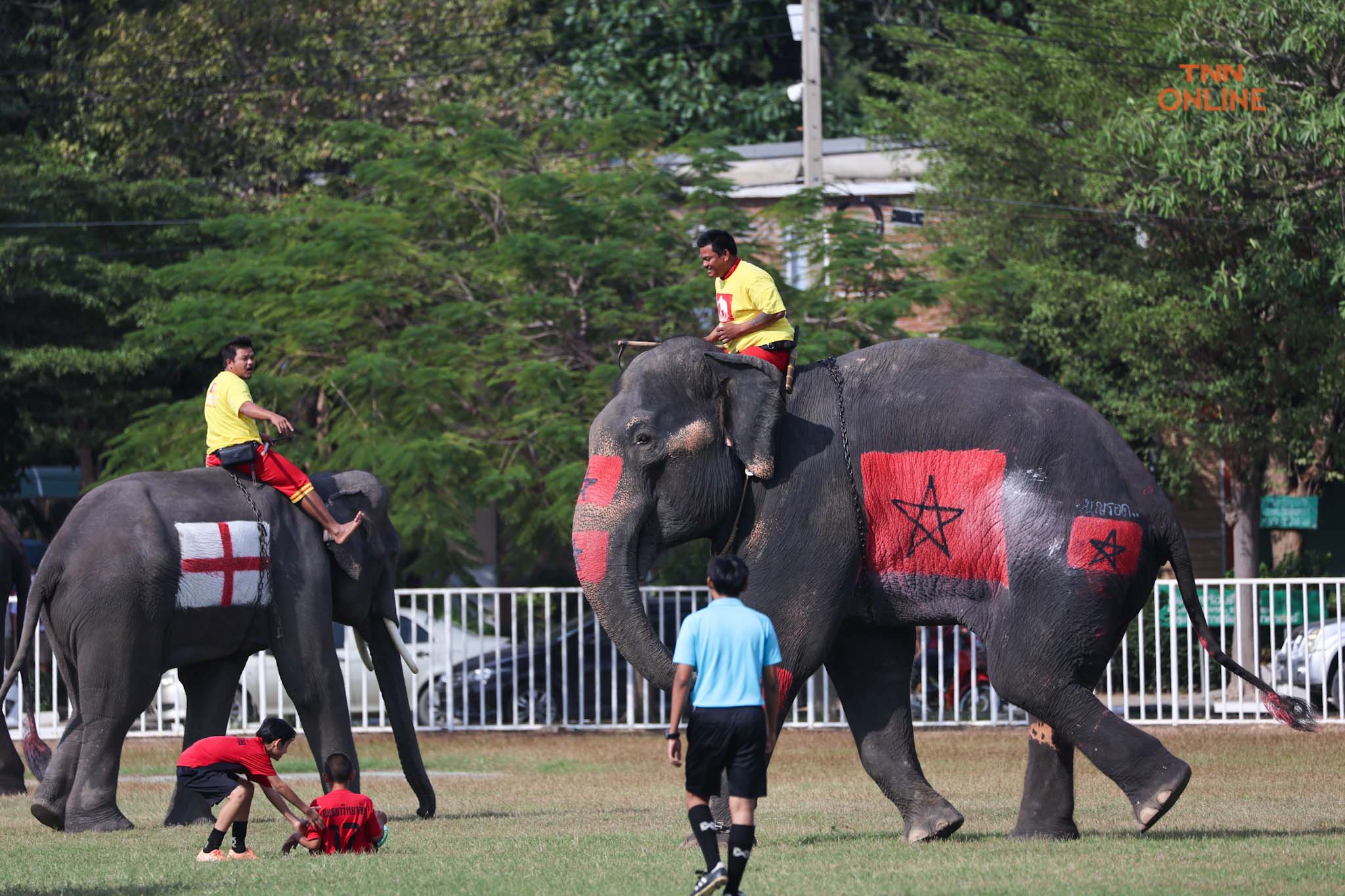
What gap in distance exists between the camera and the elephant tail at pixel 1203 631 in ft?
33.9

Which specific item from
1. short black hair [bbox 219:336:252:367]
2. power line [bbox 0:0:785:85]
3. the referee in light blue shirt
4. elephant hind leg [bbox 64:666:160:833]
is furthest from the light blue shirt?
power line [bbox 0:0:785:85]

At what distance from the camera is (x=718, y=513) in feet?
34.0

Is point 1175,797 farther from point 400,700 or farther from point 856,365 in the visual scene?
point 400,700

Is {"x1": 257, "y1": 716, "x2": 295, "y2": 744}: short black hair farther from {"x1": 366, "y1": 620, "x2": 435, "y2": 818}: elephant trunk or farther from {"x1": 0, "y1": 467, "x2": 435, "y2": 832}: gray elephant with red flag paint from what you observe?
{"x1": 366, "y1": 620, "x2": 435, "y2": 818}: elephant trunk

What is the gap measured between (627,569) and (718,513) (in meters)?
0.56

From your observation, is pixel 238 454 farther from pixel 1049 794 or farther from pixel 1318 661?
pixel 1318 661

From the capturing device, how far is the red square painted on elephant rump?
1014cm

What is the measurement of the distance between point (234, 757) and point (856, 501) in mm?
3562

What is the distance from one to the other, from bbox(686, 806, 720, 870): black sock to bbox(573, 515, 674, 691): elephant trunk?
199cm

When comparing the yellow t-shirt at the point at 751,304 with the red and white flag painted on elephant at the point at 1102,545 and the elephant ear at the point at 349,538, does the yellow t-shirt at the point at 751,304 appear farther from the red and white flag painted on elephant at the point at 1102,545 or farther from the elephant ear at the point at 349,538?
the elephant ear at the point at 349,538

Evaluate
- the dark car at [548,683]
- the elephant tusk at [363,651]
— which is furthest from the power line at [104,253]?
the elephant tusk at [363,651]

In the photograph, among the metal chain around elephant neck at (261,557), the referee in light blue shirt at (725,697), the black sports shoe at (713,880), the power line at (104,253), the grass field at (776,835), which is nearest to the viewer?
the black sports shoe at (713,880)

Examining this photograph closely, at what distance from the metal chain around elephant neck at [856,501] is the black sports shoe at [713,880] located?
2.79 metres

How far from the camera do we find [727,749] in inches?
324
